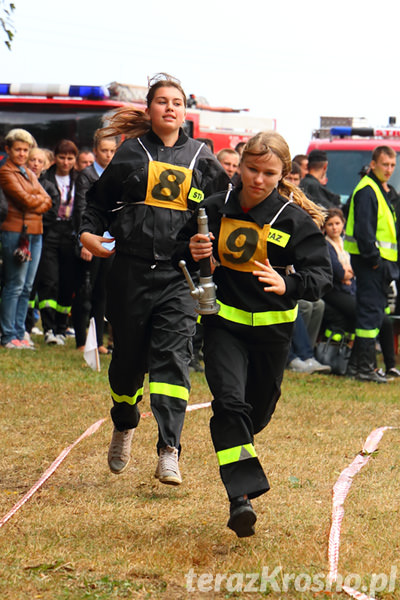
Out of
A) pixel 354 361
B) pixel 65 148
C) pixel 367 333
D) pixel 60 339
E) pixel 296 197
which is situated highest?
pixel 296 197

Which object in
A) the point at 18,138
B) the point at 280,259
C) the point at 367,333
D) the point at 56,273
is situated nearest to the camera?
the point at 280,259

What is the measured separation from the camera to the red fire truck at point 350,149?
580 inches

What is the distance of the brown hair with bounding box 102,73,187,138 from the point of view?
591 centimetres

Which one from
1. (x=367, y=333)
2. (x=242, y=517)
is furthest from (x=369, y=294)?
(x=242, y=517)

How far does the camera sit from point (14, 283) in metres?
11.0

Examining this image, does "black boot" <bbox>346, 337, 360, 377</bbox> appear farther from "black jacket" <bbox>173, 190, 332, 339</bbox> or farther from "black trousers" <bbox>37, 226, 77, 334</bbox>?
"black jacket" <bbox>173, 190, 332, 339</bbox>

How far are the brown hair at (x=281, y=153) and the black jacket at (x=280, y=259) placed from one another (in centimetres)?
16

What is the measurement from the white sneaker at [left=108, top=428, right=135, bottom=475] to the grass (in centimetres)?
13

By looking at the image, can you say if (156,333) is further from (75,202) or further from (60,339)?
(60,339)

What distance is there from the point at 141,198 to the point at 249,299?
3.79ft

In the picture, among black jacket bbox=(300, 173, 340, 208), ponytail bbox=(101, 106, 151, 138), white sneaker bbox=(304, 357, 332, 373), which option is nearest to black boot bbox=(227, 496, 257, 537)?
ponytail bbox=(101, 106, 151, 138)

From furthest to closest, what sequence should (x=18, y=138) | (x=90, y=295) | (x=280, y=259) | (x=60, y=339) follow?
(x=60, y=339), (x=90, y=295), (x=18, y=138), (x=280, y=259)

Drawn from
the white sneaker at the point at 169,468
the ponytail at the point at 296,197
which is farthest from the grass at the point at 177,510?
the ponytail at the point at 296,197

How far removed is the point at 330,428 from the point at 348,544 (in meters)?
3.22
